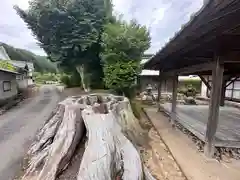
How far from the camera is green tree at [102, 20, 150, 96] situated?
10141 millimetres

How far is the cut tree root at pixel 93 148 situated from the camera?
2.18 m

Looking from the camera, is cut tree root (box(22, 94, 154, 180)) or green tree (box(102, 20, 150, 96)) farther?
green tree (box(102, 20, 150, 96))

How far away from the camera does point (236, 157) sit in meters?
4.25

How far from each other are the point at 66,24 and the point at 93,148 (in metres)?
11.4

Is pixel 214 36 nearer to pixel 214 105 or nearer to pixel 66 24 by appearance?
pixel 214 105

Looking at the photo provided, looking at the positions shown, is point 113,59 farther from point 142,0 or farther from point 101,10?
point 142,0

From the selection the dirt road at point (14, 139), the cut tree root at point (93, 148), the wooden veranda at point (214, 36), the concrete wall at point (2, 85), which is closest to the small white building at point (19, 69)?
the concrete wall at point (2, 85)

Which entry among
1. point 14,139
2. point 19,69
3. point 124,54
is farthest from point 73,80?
point 14,139

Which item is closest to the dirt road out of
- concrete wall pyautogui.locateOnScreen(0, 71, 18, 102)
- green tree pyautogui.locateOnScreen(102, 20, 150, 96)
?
concrete wall pyautogui.locateOnScreen(0, 71, 18, 102)

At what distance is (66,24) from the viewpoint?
12391 millimetres

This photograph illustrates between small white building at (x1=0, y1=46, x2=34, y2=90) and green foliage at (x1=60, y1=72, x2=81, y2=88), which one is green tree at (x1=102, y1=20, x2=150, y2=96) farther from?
green foliage at (x1=60, y1=72, x2=81, y2=88)

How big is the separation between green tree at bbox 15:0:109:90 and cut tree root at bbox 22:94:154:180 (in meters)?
9.07

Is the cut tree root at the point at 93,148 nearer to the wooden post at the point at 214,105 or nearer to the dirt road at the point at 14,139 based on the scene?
the dirt road at the point at 14,139

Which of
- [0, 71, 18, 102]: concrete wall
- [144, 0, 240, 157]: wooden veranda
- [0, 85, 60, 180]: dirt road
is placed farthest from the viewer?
[0, 71, 18, 102]: concrete wall
